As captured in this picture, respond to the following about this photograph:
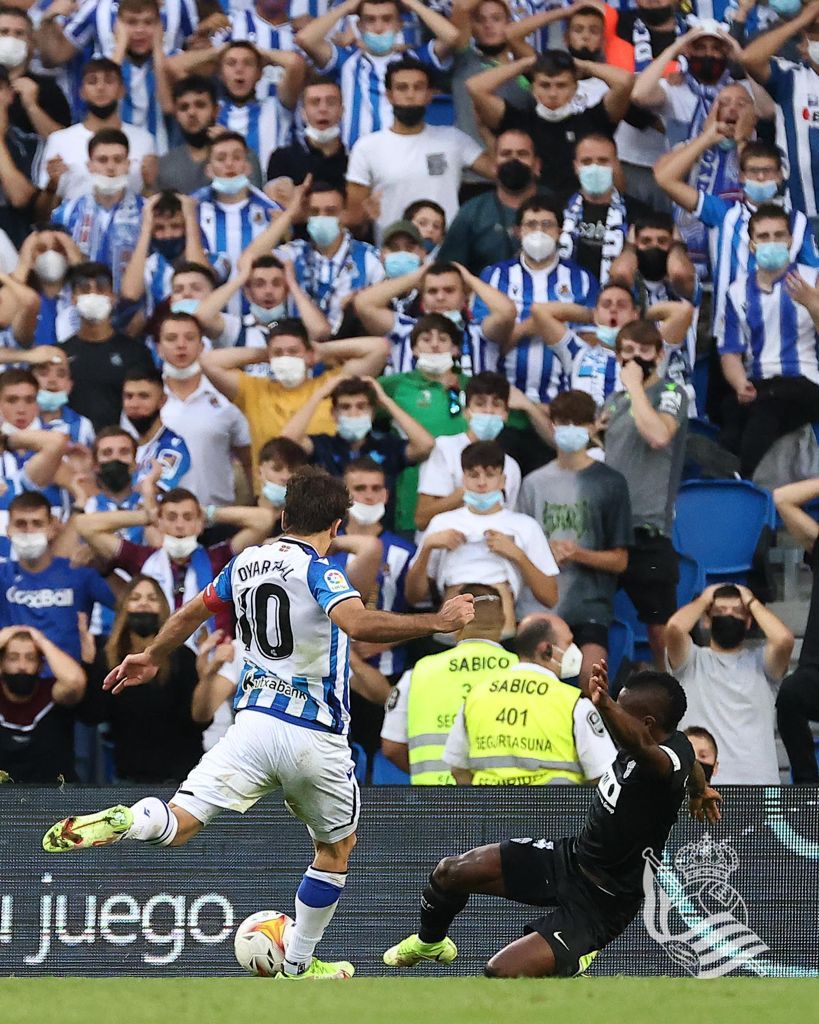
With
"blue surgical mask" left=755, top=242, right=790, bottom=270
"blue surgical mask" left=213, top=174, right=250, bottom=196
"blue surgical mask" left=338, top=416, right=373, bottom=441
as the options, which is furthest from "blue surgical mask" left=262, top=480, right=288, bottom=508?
"blue surgical mask" left=755, top=242, right=790, bottom=270

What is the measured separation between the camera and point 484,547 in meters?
10.5

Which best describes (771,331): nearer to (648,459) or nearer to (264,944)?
(648,459)

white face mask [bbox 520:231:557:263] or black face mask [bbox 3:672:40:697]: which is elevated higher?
white face mask [bbox 520:231:557:263]

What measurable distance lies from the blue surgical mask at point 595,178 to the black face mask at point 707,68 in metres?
1.37

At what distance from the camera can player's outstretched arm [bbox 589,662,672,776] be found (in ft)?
20.1

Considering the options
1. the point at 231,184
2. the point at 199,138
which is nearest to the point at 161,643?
the point at 231,184

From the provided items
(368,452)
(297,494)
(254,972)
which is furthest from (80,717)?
(297,494)

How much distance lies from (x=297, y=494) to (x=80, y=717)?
3913 millimetres

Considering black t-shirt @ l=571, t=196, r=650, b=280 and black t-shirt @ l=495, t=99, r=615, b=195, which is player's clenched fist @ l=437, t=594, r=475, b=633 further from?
black t-shirt @ l=495, t=99, r=615, b=195

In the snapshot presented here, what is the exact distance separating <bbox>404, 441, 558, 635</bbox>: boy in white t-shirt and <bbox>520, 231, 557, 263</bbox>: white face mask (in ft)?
5.74

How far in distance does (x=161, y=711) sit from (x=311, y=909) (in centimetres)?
337

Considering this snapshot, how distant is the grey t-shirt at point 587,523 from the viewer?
10625mm

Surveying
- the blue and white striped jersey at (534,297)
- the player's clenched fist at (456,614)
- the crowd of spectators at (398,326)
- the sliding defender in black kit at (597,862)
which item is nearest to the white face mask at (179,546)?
the crowd of spectators at (398,326)

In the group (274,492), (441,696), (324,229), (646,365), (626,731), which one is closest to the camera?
(626,731)
